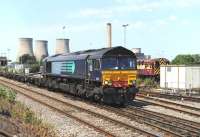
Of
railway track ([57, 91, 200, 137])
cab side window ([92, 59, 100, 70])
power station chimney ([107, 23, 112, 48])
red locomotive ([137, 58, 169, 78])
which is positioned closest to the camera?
railway track ([57, 91, 200, 137])

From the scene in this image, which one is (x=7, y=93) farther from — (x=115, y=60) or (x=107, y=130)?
(x=107, y=130)

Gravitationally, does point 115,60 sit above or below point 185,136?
above

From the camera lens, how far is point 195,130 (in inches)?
590

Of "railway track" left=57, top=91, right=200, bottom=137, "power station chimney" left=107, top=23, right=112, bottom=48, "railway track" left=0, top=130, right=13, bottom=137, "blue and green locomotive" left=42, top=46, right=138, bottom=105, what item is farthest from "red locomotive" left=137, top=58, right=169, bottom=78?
"railway track" left=0, top=130, right=13, bottom=137

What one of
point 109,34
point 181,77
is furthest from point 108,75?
point 109,34

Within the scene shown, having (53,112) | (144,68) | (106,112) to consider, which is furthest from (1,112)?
(144,68)

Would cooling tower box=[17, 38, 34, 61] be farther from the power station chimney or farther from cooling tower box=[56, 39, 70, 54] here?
the power station chimney

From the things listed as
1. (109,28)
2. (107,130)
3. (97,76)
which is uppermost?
(109,28)

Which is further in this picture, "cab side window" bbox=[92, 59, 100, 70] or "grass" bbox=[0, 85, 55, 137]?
"cab side window" bbox=[92, 59, 100, 70]

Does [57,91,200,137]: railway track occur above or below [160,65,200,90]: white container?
below

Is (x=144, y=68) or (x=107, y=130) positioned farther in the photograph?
(x=144, y=68)

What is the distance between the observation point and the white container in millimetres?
36156

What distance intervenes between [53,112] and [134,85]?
16.8ft

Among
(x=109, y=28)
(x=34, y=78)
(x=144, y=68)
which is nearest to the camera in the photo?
(x=34, y=78)
